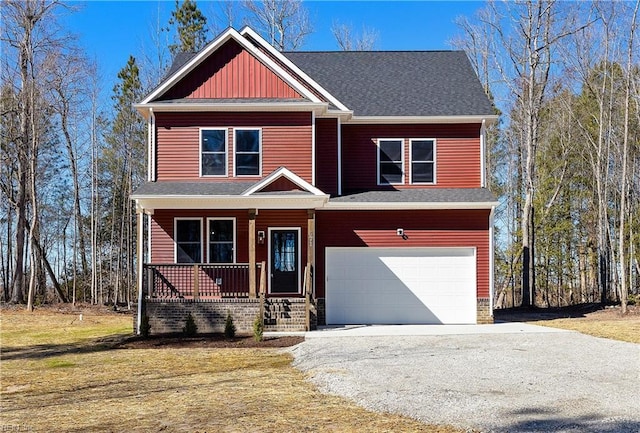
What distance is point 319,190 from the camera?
17328 mm

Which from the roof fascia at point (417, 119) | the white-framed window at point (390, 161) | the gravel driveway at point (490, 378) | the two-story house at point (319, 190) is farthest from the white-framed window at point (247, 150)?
the gravel driveway at point (490, 378)

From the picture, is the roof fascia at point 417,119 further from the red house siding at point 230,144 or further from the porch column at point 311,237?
the porch column at point 311,237

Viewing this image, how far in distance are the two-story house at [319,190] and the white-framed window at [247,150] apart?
3 cm

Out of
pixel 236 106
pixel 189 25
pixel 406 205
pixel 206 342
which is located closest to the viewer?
pixel 206 342

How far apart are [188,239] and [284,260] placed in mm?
2619

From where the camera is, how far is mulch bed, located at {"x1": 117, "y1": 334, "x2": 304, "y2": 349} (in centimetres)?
1461

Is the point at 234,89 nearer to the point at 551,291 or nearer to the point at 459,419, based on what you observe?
the point at 459,419

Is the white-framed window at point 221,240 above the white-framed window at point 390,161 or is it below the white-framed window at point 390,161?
below

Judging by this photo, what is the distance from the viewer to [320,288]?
18.3 metres

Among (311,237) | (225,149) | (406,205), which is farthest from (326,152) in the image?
(311,237)

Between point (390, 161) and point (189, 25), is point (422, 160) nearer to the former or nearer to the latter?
point (390, 161)

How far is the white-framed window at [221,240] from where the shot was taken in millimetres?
18016

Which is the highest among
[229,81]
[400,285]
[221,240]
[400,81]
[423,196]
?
[400,81]

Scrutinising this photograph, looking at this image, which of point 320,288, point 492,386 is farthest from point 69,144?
point 492,386
